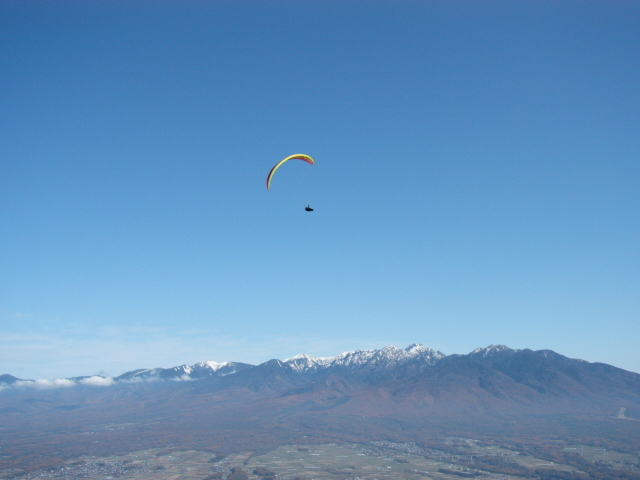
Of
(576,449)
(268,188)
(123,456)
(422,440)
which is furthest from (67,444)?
(576,449)

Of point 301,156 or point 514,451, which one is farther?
point 514,451

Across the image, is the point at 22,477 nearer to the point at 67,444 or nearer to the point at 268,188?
the point at 67,444

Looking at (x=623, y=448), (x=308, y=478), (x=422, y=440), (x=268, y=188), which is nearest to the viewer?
(x=268, y=188)

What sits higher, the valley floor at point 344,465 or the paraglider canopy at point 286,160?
the paraglider canopy at point 286,160

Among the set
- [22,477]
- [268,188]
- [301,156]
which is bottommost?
[22,477]

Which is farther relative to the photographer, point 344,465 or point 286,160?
point 344,465

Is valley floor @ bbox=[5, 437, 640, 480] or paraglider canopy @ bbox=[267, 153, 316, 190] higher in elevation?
paraglider canopy @ bbox=[267, 153, 316, 190]

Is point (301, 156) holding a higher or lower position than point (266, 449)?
higher

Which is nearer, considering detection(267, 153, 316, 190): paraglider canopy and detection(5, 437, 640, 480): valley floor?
detection(267, 153, 316, 190): paraglider canopy

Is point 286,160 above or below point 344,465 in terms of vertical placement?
above

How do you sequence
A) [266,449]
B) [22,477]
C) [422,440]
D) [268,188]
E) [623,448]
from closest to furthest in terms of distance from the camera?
[268,188]
[22,477]
[623,448]
[266,449]
[422,440]

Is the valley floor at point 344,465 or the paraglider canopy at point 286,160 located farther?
the valley floor at point 344,465
